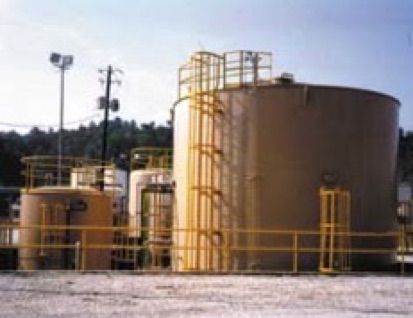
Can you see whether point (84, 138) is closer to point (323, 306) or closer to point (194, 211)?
point (194, 211)

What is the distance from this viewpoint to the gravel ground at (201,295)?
12.5 metres

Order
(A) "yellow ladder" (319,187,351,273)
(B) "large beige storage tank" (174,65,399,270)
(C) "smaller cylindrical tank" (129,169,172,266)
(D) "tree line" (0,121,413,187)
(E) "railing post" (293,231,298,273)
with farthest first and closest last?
(D) "tree line" (0,121,413,187) → (C) "smaller cylindrical tank" (129,169,172,266) → (B) "large beige storage tank" (174,65,399,270) → (A) "yellow ladder" (319,187,351,273) → (E) "railing post" (293,231,298,273)

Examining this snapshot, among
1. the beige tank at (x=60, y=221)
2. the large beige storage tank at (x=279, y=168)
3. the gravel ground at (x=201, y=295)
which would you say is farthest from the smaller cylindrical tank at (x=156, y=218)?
the gravel ground at (x=201, y=295)

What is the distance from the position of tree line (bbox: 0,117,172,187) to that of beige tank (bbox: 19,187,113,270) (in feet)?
195

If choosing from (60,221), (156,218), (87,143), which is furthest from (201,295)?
(87,143)

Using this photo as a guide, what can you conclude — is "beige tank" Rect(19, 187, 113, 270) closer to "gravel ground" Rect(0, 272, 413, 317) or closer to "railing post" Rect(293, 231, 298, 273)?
"gravel ground" Rect(0, 272, 413, 317)

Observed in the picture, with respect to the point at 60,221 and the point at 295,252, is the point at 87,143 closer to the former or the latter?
the point at 60,221

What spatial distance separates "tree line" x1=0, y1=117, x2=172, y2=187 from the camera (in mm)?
93312

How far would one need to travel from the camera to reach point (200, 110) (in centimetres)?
2164

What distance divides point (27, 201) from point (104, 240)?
2.81m

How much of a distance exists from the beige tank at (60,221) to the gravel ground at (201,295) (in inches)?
330

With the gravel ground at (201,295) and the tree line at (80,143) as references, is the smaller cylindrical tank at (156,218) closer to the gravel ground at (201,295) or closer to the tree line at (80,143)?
the gravel ground at (201,295)

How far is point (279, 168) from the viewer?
2055 centimetres

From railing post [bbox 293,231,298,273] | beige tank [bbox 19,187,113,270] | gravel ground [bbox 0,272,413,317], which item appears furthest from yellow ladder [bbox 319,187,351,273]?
beige tank [bbox 19,187,113,270]
